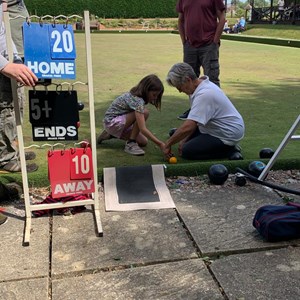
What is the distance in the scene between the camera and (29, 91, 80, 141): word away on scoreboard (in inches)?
116

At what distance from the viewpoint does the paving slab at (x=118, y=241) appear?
105 inches

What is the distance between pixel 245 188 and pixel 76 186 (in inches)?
57.8

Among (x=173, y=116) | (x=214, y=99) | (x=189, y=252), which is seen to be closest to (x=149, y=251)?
(x=189, y=252)

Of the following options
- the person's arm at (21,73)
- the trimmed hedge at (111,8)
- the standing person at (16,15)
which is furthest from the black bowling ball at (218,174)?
the trimmed hedge at (111,8)

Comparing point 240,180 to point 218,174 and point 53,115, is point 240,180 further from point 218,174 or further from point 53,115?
point 53,115

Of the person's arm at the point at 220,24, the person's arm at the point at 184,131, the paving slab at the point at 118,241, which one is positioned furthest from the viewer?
the person's arm at the point at 220,24

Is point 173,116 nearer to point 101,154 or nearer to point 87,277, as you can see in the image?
point 101,154

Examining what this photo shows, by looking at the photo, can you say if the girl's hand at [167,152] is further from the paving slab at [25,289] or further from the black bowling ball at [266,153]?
the paving slab at [25,289]

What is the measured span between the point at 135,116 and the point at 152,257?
2.17 m

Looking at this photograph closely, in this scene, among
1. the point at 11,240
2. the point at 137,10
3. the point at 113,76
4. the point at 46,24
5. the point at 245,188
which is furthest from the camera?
the point at 137,10

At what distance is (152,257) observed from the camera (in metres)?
2.69

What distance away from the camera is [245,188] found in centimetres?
374

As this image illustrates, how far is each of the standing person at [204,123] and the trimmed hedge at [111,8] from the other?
4396cm

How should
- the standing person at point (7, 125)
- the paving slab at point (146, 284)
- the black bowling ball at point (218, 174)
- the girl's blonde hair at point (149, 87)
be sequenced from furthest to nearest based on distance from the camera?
the girl's blonde hair at point (149, 87) < the black bowling ball at point (218, 174) < the standing person at point (7, 125) < the paving slab at point (146, 284)
